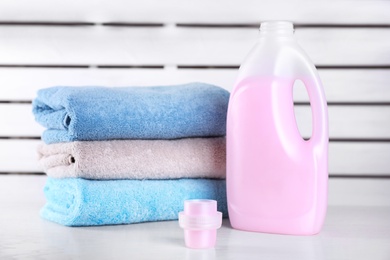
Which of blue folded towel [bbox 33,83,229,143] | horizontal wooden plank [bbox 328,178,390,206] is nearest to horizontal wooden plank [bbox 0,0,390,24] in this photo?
blue folded towel [bbox 33,83,229,143]

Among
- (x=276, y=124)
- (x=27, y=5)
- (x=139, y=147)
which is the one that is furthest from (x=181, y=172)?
(x=27, y=5)

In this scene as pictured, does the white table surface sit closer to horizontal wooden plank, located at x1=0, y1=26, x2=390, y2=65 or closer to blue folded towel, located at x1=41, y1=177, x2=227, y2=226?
blue folded towel, located at x1=41, y1=177, x2=227, y2=226

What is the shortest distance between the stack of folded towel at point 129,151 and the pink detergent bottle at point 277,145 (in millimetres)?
118

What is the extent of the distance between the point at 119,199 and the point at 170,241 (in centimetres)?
16

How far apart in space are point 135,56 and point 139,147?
39 cm

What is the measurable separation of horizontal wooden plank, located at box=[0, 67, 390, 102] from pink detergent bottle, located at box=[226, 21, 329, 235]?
38 cm

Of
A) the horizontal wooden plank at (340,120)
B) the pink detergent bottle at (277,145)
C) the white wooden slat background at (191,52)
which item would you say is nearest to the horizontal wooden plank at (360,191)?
the white wooden slat background at (191,52)

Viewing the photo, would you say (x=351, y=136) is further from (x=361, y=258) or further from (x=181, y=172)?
(x=361, y=258)

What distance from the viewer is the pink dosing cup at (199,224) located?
38.5 inches

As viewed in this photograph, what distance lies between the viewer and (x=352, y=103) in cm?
150

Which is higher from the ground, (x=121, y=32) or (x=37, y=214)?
(x=121, y=32)

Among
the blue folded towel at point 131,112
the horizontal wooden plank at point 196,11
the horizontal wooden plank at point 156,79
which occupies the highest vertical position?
the horizontal wooden plank at point 196,11

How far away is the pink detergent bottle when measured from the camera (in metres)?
1.09

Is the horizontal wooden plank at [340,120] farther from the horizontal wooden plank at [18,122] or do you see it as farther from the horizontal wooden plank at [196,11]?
the horizontal wooden plank at [196,11]
